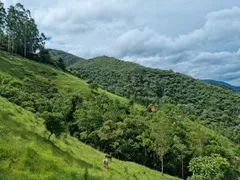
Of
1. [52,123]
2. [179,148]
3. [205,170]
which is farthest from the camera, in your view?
[179,148]

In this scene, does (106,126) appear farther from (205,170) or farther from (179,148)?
(205,170)

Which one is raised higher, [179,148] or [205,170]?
[205,170]

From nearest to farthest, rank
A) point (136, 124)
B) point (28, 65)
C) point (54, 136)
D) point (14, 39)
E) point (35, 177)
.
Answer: point (35, 177) → point (54, 136) → point (136, 124) → point (28, 65) → point (14, 39)

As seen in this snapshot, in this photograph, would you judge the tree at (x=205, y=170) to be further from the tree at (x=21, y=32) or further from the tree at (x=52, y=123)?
the tree at (x=21, y=32)

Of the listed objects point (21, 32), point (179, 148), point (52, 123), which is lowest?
point (179, 148)

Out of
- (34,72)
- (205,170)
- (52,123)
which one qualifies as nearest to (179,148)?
(205,170)

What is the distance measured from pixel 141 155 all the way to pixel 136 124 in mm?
9314

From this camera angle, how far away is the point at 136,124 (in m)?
64.2

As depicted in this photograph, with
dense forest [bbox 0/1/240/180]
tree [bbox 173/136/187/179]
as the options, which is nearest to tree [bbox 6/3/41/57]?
dense forest [bbox 0/1/240/180]

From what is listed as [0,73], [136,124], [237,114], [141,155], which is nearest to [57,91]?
[0,73]

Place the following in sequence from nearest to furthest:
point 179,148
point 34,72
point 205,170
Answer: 1. point 205,170
2. point 179,148
3. point 34,72

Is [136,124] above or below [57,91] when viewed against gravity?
below

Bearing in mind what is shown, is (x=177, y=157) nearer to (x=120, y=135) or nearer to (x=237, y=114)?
(x=120, y=135)

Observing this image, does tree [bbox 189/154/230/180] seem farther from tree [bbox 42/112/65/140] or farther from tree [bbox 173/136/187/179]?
tree [bbox 42/112/65/140]
